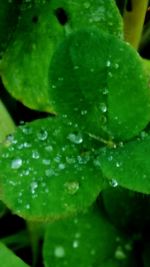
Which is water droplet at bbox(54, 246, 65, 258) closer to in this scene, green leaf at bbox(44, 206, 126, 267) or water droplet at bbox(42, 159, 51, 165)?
green leaf at bbox(44, 206, 126, 267)

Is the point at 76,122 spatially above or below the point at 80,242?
above

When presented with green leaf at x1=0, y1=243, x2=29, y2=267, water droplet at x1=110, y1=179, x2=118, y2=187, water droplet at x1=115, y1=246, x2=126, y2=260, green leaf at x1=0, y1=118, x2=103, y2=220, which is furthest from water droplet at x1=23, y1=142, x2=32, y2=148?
water droplet at x1=115, y1=246, x2=126, y2=260

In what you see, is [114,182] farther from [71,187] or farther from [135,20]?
[135,20]

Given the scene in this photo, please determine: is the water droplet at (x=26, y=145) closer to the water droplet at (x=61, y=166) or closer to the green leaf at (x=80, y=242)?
the water droplet at (x=61, y=166)

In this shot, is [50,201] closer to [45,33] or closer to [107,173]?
[107,173]

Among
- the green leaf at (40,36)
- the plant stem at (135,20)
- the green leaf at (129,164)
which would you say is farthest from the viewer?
the plant stem at (135,20)

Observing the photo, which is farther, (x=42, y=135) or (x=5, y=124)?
(x=5, y=124)

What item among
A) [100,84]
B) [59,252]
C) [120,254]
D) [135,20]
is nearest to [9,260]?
[59,252]

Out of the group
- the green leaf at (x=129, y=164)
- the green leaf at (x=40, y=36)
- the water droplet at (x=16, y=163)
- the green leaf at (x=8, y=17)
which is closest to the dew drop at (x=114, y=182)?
the green leaf at (x=129, y=164)
